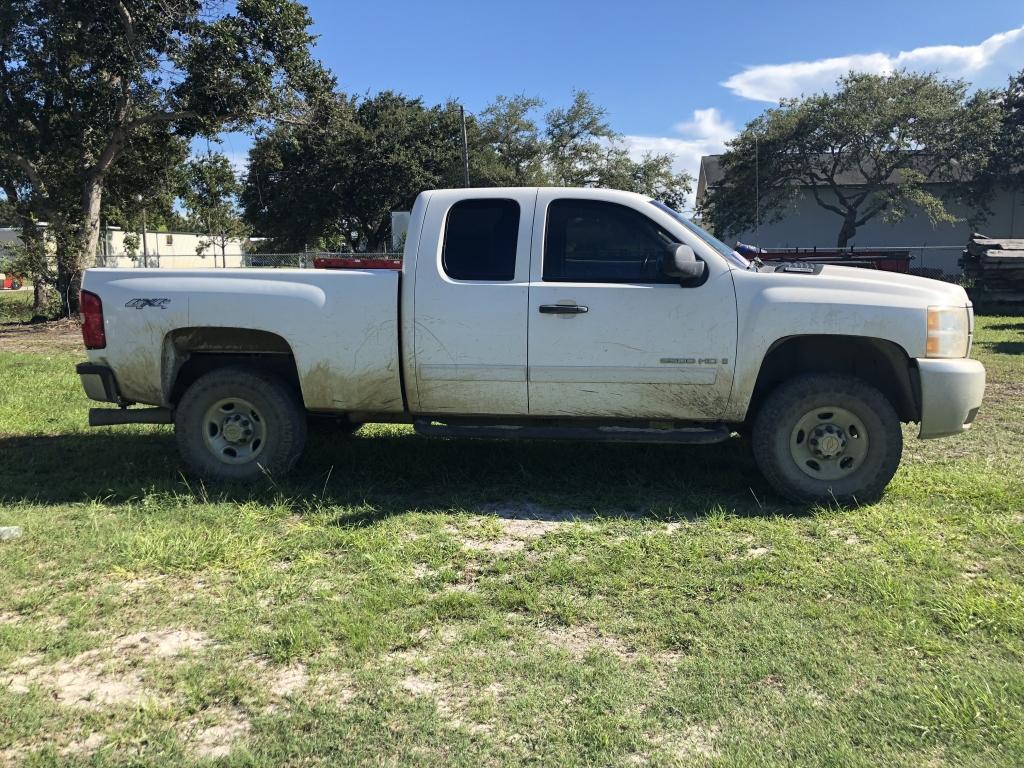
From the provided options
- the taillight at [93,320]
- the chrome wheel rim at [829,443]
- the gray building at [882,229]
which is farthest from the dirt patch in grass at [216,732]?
the gray building at [882,229]

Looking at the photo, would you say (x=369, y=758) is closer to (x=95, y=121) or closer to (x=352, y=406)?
(x=352, y=406)

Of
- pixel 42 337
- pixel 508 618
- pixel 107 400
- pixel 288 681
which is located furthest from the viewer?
pixel 42 337

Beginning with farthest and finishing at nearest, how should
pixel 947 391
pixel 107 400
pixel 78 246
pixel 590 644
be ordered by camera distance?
pixel 78 246 → pixel 107 400 → pixel 947 391 → pixel 590 644

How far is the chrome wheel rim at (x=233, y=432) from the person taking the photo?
215 inches

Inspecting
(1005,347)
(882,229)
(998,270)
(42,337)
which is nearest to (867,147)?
(882,229)

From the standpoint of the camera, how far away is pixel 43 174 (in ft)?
63.1

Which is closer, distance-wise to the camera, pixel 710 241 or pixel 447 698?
pixel 447 698

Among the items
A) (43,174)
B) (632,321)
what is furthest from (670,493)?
(43,174)

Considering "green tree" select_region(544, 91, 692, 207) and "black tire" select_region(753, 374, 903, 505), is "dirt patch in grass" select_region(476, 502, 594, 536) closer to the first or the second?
"black tire" select_region(753, 374, 903, 505)

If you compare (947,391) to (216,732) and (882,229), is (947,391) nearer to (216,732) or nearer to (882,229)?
(216,732)

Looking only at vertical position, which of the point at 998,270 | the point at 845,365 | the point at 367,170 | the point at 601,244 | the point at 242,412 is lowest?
the point at 242,412

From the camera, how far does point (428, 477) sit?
5.76 m

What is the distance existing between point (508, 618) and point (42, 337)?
15917 mm

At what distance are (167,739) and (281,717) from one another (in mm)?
380
